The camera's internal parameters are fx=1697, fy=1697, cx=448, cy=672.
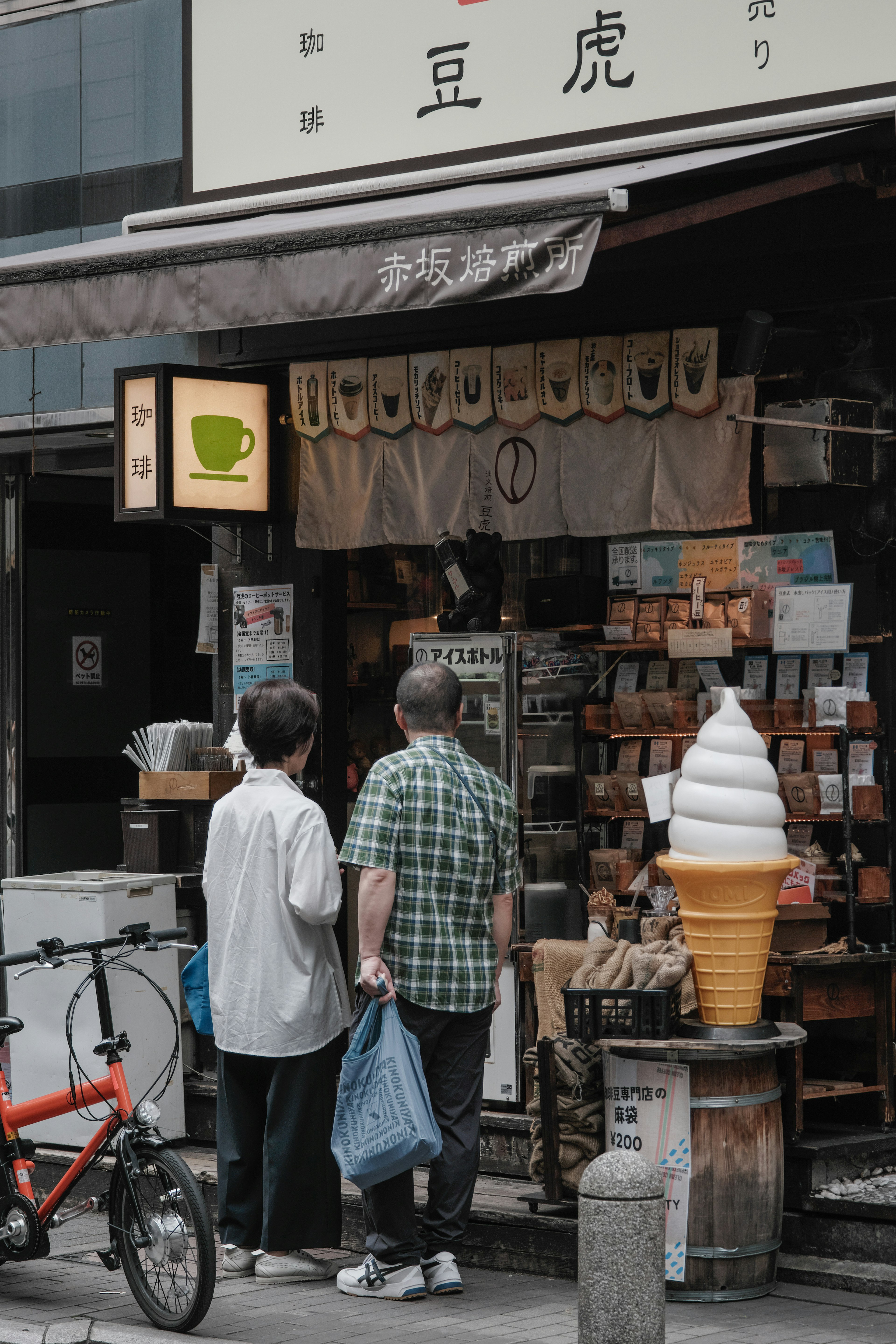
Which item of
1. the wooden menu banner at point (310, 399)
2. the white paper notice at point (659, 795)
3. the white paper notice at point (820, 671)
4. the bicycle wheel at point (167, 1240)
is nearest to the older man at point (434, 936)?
the bicycle wheel at point (167, 1240)

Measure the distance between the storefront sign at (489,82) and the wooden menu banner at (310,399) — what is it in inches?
35.0

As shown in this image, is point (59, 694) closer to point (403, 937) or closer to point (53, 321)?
point (53, 321)

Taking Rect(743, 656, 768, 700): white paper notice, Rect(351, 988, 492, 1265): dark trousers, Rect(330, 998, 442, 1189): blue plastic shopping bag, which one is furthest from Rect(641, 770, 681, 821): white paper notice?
Rect(330, 998, 442, 1189): blue plastic shopping bag

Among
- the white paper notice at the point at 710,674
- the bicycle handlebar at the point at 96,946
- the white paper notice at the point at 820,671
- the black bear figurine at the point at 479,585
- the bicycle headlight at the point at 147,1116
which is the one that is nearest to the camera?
the bicycle headlight at the point at 147,1116

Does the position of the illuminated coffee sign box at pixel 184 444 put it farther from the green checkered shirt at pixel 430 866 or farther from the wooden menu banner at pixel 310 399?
the green checkered shirt at pixel 430 866

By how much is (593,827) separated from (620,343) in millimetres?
2328

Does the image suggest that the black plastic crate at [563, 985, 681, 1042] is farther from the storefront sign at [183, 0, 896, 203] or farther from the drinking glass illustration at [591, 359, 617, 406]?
the storefront sign at [183, 0, 896, 203]

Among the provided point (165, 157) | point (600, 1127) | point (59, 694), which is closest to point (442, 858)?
point (600, 1127)

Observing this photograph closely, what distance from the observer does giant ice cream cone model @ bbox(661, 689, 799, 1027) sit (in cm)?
600

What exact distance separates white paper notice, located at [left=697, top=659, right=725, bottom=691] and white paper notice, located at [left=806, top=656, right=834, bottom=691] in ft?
1.53

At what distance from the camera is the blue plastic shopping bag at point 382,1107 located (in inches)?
225

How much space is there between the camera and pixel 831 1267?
246 inches

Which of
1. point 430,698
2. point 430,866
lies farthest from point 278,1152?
point 430,698

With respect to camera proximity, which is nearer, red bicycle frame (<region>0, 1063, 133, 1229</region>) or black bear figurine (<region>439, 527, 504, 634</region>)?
red bicycle frame (<region>0, 1063, 133, 1229</region>)
